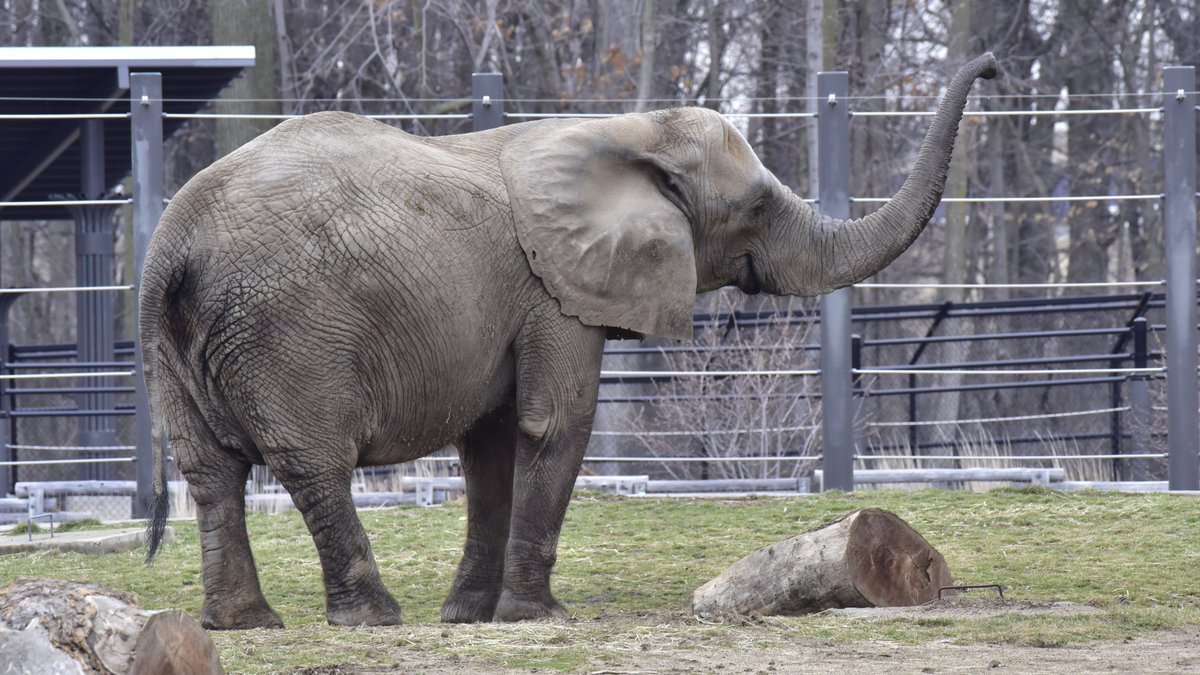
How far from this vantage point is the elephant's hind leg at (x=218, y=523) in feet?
23.8

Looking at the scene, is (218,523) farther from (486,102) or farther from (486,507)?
(486,102)

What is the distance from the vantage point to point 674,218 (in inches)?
309

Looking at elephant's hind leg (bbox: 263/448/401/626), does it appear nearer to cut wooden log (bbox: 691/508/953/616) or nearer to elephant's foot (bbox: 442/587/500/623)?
elephant's foot (bbox: 442/587/500/623)

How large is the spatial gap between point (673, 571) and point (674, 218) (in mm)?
2053

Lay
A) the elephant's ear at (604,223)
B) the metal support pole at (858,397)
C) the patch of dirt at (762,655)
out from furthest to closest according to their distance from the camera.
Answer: the metal support pole at (858,397) < the elephant's ear at (604,223) < the patch of dirt at (762,655)

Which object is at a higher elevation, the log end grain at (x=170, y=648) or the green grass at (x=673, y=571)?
the log end grain at (x=170, y=648)

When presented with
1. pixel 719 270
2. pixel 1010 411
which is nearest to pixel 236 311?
pixel 719 270

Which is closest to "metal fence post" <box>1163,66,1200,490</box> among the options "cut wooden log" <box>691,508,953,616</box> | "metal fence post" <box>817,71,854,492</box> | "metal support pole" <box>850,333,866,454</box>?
"metal fence post" <box>817,71,854,492</box>

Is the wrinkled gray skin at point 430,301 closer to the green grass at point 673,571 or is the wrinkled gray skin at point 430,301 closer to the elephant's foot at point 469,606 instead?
the elephant's foot at point 469,606

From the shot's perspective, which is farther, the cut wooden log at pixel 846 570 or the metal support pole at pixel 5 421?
the metal support pole at pixel 5 421

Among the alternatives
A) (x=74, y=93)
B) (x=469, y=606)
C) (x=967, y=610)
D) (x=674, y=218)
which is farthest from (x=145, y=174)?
(x=967, y=610)

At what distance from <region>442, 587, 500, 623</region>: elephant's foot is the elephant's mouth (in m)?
1.82

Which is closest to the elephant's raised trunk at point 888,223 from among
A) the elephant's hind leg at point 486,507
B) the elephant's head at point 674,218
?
the elephant's head at point 674,218

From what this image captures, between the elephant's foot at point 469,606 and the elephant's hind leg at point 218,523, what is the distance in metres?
0.94
